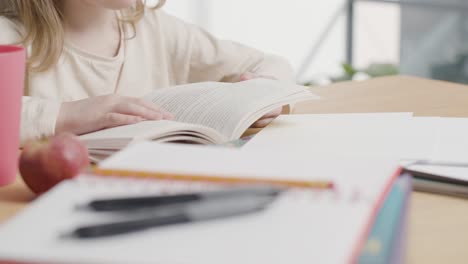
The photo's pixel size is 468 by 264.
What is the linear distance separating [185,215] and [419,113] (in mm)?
753

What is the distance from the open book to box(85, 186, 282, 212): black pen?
0.32 meters

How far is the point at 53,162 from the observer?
80 cm

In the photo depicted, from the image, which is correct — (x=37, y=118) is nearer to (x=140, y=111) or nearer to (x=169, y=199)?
(x=140, y=111)

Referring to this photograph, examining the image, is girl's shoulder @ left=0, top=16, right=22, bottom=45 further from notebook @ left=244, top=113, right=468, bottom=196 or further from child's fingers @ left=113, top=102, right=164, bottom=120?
notebook @ left=244, top=113, right=468, bottom=196

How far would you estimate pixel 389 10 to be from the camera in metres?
4.10

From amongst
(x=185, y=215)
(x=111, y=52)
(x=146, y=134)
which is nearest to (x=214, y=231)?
(x=185, y=215)

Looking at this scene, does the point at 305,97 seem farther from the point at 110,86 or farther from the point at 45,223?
the point at 45,223

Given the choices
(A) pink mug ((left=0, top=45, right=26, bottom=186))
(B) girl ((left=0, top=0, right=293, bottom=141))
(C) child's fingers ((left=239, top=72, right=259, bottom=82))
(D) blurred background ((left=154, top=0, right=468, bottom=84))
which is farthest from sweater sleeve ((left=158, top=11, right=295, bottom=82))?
(D) blurred background ((left=154, top=0, right=468, bottom=84))

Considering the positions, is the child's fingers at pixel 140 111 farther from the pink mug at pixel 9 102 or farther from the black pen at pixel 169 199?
the black pen at pixel 169 199

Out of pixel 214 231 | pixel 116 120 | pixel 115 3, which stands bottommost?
pixel 214 231

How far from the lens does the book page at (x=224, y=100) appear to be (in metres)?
1.09

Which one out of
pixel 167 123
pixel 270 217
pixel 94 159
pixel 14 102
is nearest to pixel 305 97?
pixel 167 123

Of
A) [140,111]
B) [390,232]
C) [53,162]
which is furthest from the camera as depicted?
[140,111]

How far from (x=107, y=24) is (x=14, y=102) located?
2.31 feet
